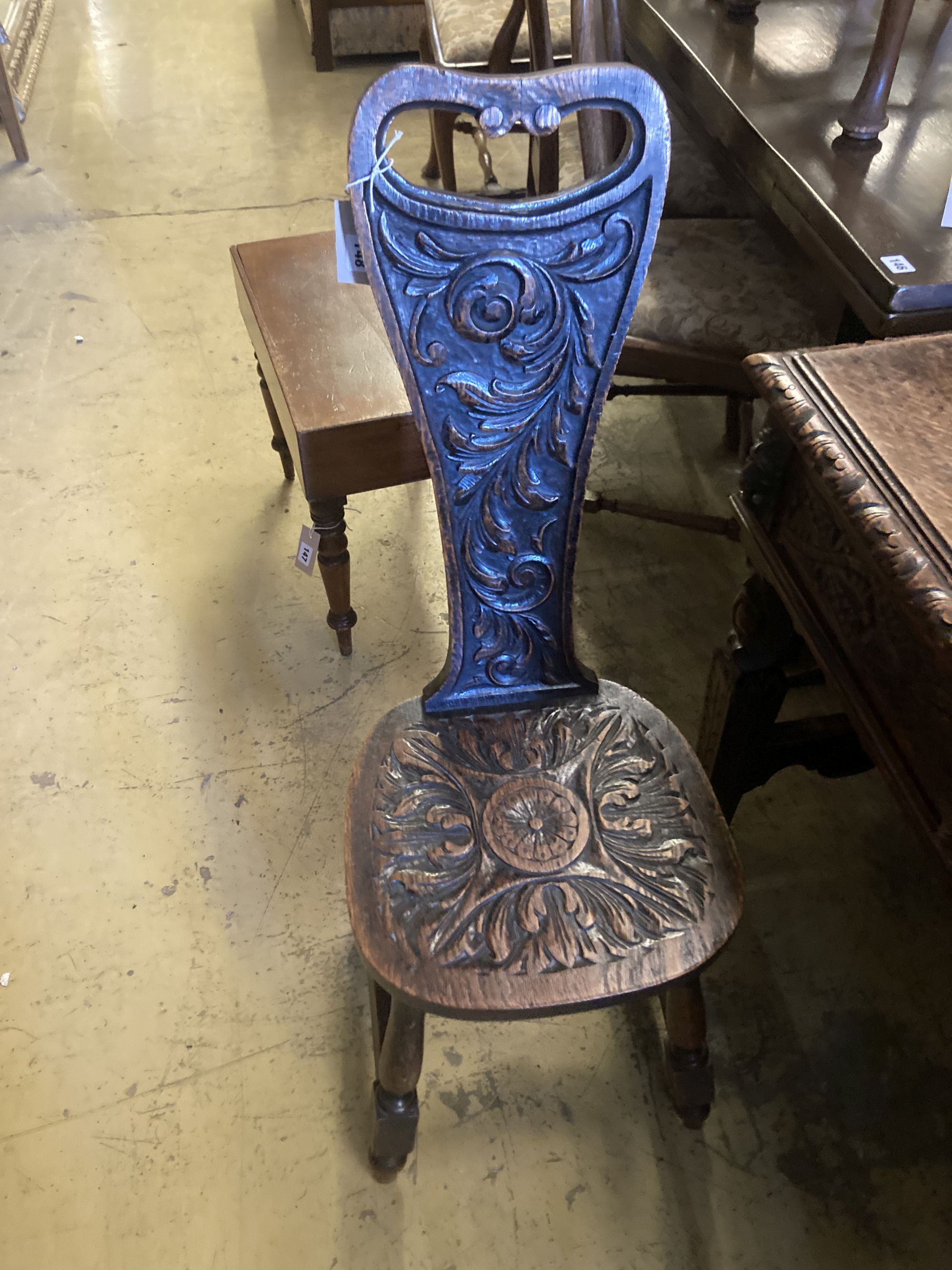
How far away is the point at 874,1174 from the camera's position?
1.14 m

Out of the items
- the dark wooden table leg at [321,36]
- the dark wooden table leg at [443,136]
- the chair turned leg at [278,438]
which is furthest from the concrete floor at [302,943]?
the dark wooden table leg at [321,36]

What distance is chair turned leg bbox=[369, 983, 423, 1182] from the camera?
98cm

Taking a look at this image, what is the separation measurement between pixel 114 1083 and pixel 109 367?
5.62 feet

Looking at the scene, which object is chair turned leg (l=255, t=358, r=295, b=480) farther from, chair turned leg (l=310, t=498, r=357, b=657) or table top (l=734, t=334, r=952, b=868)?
table top (l=734, t=334, r=952, b=868)

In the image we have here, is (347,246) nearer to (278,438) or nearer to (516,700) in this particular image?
(516,700)

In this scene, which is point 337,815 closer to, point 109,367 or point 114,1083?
point 114,1083

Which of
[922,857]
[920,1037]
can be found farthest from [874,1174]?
[922,857]

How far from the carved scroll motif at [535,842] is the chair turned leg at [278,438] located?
962mm

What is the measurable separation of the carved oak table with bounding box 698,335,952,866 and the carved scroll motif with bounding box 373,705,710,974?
212 millimetres

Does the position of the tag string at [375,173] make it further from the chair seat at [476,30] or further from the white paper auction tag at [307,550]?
the chair seat at [476,30]

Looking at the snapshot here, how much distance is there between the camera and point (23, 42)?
340 cm

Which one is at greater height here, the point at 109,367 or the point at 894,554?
the point at 894,554

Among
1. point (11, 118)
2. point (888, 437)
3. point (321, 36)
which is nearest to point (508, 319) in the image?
point (888, 437)

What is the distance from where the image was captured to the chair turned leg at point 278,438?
1817mm
